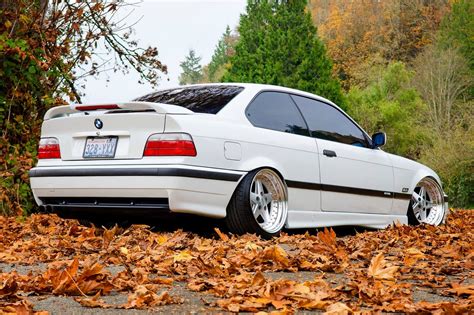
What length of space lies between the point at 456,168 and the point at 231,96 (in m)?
26.9

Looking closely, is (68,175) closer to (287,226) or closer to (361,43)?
(287,226)

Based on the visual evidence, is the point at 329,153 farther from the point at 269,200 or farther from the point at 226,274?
the point at 226,274

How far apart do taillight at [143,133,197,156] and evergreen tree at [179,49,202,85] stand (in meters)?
101

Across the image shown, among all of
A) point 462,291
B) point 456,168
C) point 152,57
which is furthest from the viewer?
point 456,168

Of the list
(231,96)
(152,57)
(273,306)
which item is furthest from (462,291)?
(152,57)

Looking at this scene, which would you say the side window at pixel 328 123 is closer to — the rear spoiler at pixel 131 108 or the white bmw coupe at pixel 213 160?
the white bmw coupe at pixel 213 160

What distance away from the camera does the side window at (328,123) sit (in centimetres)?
691

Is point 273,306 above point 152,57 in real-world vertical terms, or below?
below

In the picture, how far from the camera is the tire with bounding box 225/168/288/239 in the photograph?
5711 millimetres

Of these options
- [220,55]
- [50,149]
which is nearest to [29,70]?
[50,149]

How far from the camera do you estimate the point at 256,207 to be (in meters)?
→ 5.96

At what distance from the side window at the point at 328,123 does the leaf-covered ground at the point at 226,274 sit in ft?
4.60

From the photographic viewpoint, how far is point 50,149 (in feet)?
19.8

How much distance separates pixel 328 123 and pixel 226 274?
3.63m
